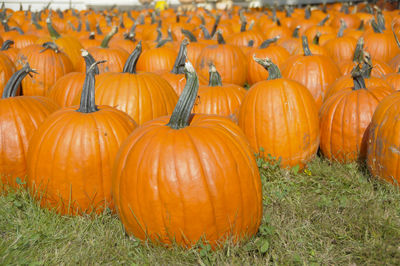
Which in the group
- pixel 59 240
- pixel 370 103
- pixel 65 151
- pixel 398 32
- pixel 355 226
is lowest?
pixel 59 240

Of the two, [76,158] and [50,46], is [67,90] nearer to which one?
[50,46]

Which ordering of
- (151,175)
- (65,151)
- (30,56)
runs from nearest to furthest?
(151,175)
(65,151)
(30,56)

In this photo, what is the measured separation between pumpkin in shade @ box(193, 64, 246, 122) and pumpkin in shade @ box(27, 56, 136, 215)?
135cm

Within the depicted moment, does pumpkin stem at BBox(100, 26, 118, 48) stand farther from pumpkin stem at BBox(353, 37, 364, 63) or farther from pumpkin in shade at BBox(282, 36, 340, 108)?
pumpkin stem at BBox(353, 37, 364, 63)

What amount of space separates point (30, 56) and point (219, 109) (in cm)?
285

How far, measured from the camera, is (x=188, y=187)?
238cm

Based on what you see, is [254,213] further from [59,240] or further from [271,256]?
[59,240]

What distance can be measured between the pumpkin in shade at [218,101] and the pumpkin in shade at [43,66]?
228 centimetres

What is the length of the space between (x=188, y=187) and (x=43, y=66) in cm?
385

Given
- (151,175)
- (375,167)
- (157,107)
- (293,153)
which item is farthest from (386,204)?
(157,107)

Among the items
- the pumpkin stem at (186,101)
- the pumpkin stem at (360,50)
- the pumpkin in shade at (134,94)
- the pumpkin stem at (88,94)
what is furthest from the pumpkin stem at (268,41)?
the pumpkin stem at (186,101)

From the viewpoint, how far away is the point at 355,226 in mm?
2660

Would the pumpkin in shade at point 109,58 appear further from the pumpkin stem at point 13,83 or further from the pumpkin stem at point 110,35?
the pumpkin stem at point 13,83

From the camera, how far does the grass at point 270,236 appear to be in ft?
7.93
